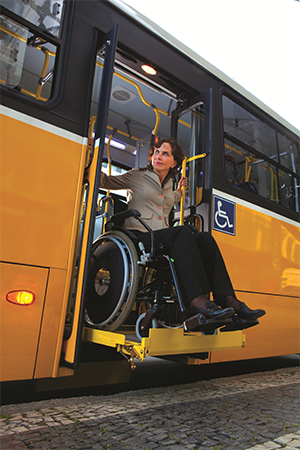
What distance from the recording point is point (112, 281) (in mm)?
2371

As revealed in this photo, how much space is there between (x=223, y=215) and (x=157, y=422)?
189 centimetres

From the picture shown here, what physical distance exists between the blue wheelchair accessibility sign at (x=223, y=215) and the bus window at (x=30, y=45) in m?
1.71

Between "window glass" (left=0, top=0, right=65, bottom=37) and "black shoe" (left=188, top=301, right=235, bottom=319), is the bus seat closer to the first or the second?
"black shoe" (left=188, top=301, right=235, bottom=319)

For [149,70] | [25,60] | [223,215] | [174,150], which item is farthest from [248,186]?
[25,60]

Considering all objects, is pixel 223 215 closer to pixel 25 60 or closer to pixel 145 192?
pixel 145 192

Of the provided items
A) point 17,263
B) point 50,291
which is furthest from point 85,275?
point 17,263

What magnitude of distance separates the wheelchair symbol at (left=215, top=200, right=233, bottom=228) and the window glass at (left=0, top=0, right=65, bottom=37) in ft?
6.19

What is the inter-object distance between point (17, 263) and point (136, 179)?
4.34ft

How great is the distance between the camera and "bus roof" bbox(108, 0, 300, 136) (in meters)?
2.71

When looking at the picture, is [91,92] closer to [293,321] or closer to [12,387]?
[12,387]

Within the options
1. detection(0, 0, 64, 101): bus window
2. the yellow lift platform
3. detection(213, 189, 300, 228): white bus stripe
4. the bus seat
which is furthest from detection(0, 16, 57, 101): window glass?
the bus seat

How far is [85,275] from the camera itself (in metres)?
2.13

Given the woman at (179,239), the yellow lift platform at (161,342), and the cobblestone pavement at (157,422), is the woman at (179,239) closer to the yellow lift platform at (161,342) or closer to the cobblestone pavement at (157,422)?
the yellow lift platform at (161,342)

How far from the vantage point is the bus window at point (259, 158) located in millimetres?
3477
